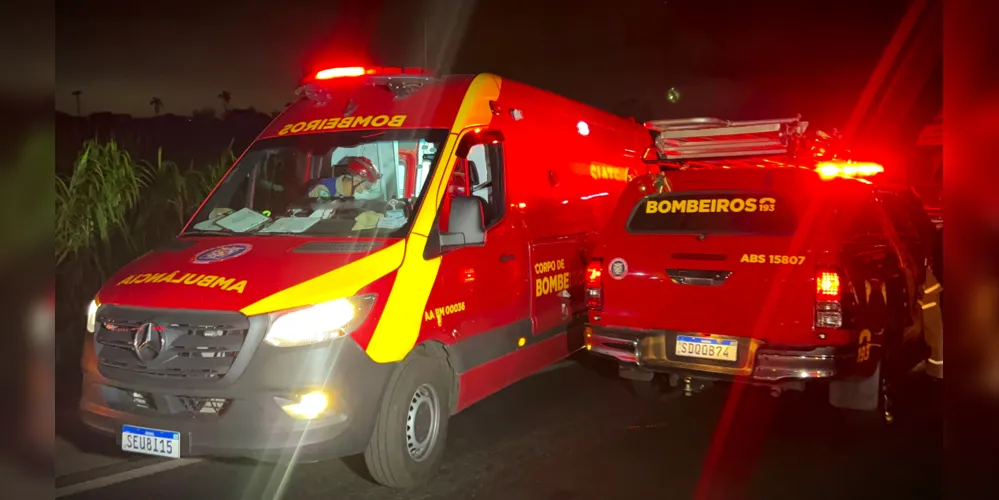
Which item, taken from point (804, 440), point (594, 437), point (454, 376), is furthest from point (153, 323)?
point (804, 440)

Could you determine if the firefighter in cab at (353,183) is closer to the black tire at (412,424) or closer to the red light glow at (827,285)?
the black tire at (412,424)

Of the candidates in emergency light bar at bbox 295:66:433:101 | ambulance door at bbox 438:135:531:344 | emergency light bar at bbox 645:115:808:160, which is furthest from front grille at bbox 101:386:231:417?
emergency light bar at bbox 645:115:808:160

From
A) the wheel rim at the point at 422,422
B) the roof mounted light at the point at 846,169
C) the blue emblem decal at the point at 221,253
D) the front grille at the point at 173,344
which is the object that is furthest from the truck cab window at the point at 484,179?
the roof mounted light at the point at 846,169

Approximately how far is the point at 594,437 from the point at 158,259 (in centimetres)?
328

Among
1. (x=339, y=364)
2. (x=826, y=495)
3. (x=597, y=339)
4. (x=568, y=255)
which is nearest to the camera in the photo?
(x=339, y=364)

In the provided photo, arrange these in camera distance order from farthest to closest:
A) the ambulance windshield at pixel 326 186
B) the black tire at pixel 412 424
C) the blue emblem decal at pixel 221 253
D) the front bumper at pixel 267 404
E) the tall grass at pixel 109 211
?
the tall grass at pixel 109 211 → the ambulance windshield at pixel 326 186 → the blue emblem decal at pixel 221 253 → the black tire at pixel 412 424 → the front bumper at pixel 267 404

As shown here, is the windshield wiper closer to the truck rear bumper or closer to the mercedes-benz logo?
the mercedes-benz logo

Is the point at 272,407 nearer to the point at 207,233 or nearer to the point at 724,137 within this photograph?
the point at 207,233

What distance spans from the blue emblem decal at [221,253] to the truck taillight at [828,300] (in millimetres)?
3660

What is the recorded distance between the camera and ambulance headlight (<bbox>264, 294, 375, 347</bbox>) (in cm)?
384

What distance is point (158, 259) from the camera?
4.58 meters

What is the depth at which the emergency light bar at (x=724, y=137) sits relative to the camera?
618 cm

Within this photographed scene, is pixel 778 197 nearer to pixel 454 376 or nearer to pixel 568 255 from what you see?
pixel 568 255

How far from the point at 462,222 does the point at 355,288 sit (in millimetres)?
1045
